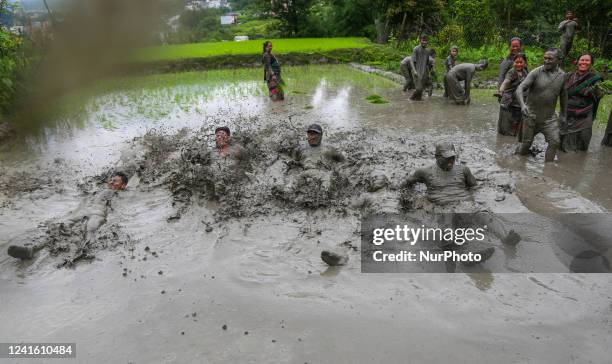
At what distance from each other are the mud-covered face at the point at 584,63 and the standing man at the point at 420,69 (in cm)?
479

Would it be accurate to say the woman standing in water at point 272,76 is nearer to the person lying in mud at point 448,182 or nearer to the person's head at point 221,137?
the person's head at point 221,137

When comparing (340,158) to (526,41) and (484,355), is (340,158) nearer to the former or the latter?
(484,355)

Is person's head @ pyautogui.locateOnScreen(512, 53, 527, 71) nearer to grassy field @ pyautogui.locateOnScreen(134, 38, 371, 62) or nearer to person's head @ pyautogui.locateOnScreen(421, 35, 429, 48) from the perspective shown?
person's head @ pyautogui.locateOnScreen(421, 35, 429, 48)

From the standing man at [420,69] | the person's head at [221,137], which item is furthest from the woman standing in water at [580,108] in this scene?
the person's head at [221,137]

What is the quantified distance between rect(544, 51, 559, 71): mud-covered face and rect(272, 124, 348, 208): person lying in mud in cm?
311

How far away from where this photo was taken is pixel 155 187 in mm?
6621

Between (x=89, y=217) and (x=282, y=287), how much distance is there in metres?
2.92

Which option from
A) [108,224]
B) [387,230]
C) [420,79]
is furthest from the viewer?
[420,79]

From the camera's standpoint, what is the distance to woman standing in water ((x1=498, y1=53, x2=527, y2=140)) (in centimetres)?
772

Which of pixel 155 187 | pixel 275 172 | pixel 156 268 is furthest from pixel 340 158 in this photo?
pixel 156 268

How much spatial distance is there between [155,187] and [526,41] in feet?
54.6

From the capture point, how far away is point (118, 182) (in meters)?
6.39

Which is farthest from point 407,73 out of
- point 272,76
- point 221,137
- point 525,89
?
point 221,137

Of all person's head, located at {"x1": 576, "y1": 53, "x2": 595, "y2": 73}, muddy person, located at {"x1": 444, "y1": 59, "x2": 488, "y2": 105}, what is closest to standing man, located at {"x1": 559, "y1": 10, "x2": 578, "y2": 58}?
muddy person, located at {"x1": 444, "y1": 59, "x2": 488, "y2": 105}
